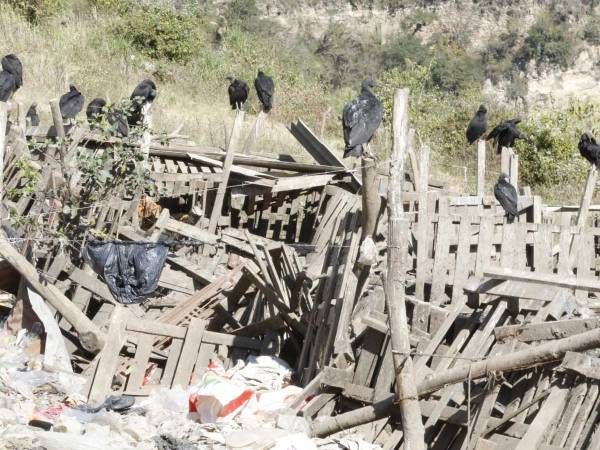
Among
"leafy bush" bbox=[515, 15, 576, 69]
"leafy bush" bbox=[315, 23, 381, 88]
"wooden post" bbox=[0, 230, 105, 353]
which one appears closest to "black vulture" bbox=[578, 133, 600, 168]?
"wooden post" bbox=[0, 230, 105, 353]

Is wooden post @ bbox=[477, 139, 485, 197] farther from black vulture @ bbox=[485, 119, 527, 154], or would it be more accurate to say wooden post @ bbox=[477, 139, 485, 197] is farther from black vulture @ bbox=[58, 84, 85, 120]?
black vulture @ bbox=[58, 84, 85, 120]

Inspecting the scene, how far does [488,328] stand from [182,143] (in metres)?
6.78

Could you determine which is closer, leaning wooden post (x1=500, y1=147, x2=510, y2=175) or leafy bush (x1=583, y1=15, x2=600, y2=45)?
leaning wooden post (x1=500, y1=147, x2=510, y2=175)

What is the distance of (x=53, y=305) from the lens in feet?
26.3

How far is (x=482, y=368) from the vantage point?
5910 millimetres

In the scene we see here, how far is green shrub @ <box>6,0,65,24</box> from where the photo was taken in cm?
2391

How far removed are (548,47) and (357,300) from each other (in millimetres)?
32328

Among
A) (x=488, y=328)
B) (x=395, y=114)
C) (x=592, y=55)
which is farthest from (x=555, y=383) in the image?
(x=592, y=55)

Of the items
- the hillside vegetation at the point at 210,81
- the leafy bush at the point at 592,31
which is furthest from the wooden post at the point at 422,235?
the leafy bush at the point at 592,31

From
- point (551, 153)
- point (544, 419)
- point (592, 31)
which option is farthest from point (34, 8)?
point (592, 31)

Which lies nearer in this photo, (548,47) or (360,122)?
(360,122)

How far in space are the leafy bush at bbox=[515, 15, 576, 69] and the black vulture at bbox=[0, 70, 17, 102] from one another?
2753 cm

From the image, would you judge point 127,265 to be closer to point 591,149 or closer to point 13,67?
point 591,149

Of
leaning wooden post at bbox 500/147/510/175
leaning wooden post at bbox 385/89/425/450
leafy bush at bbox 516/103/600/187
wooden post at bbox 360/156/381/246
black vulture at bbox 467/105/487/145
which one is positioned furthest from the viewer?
Result: leafy bush at bbox 516/103/600/187
